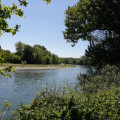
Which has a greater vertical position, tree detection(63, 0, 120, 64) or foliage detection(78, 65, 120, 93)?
tree detection(63, 0, 120, 64)

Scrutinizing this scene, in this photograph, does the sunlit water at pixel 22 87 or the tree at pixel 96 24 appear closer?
the sunlit water at pixel 22 87

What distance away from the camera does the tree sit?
54.8ft

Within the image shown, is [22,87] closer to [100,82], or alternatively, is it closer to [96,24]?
[100,82]

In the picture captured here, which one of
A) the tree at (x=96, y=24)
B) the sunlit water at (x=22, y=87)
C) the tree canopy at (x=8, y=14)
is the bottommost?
the sunlit water at (x=22, y=87)

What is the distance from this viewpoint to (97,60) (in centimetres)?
1769

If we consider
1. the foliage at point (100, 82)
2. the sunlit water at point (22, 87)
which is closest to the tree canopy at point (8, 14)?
the sunlit water at point (22, 87)

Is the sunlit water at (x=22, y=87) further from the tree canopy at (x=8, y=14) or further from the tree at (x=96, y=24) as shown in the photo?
the tree at (x=96, y=24)

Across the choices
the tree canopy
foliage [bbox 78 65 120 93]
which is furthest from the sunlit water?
the tree canopy

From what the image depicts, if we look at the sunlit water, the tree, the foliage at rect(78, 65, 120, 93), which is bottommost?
the sunlit water

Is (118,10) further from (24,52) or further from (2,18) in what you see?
(24,52)

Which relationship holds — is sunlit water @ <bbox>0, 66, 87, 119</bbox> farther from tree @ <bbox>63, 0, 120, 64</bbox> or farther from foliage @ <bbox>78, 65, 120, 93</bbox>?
tree @ <bbox>63, 0, 120, 64</bbox>

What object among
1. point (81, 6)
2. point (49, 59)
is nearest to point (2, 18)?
point (81, 6)

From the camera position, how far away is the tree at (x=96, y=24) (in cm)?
1670

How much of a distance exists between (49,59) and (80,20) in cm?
8046
